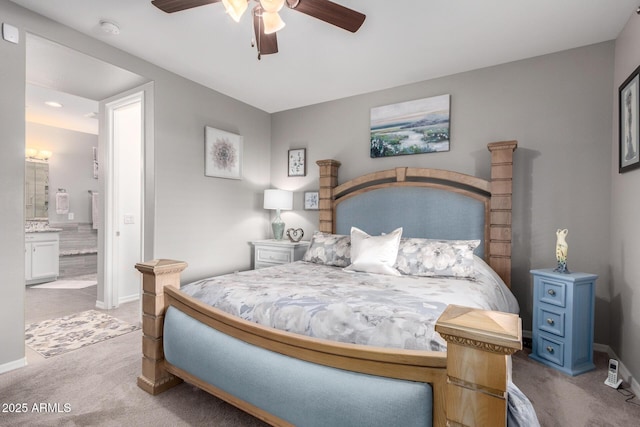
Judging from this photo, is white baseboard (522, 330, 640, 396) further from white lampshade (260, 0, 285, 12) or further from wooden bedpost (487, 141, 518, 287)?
white lampshade (260, 0, 285, 12)

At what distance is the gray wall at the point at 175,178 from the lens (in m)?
2.21

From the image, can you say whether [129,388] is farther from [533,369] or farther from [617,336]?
[617,336]

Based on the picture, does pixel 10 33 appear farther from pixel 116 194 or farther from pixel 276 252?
pixel 276 252

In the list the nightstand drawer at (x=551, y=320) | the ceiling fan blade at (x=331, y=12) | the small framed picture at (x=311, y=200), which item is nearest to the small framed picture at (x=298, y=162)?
the small framed picture at (x=311, y=200)

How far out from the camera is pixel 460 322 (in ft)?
3.00

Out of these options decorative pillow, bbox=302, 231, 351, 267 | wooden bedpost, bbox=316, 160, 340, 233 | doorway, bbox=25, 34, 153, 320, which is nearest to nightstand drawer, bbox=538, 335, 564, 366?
decorative pillow, bbox=302, 231, 351, 267

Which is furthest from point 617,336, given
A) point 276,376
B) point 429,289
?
point 276,376

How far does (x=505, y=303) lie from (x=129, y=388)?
267 cm

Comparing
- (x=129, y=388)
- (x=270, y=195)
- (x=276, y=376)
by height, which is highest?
(x=270, y=195)

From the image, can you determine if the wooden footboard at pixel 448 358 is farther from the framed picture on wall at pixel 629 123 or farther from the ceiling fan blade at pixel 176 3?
the framed picture on wall at pixel 629 123

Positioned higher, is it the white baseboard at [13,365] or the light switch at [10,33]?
the light switch at [10,33]

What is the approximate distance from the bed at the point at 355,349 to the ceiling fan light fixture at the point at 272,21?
145cm

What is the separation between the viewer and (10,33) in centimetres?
220

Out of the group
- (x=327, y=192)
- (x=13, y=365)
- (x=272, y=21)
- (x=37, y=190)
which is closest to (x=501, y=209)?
(x=327, y=192)
